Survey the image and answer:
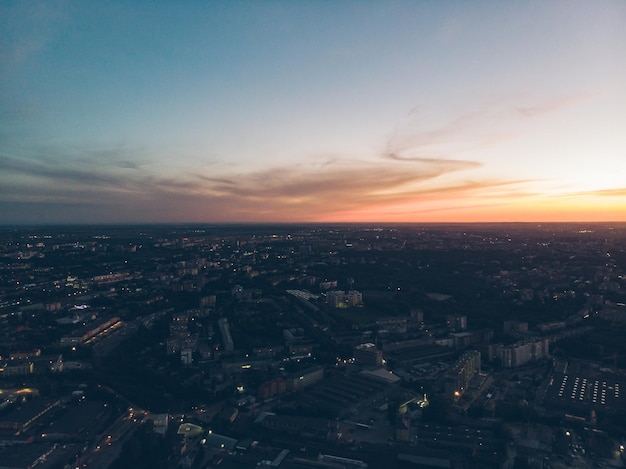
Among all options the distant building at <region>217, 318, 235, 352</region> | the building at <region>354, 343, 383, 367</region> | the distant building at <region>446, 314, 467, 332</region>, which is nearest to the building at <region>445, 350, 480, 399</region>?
the building at <region>354, 343, 383, 367</region>

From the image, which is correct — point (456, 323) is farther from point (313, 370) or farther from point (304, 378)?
point (304, 378)

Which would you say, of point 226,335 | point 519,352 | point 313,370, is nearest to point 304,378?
point 313,370

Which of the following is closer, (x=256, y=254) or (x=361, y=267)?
(x=361, y=267)

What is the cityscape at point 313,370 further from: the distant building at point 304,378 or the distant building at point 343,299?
the distant building at point 343,299

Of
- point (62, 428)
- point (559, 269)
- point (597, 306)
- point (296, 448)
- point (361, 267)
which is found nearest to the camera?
point (296, 448)

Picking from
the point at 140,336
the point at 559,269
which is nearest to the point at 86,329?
the point at 140,336

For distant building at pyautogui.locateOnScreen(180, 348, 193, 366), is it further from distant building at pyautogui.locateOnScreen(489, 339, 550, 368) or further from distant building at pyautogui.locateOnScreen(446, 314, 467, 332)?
distant building at pyautogui.locateOnScreen(446, 314, 467, 332)

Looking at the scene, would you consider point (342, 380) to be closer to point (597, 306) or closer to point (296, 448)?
point (296, 448)

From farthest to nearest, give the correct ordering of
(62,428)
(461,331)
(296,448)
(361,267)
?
(361,267)
(461,331)
(62,428)
(296,448)

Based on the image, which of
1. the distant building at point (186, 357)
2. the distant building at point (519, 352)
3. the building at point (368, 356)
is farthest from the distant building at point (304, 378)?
the distant building at point (519, 352)
